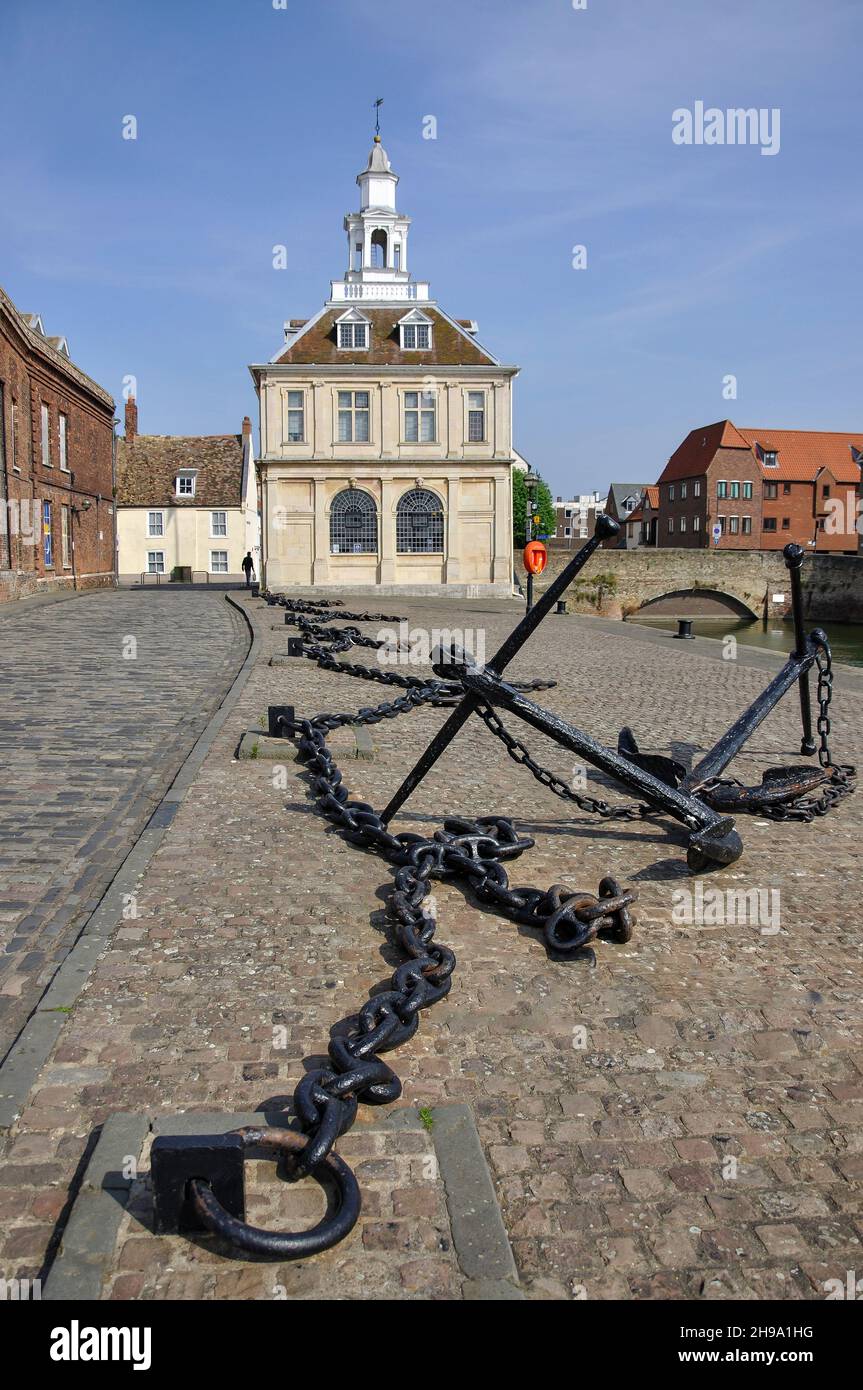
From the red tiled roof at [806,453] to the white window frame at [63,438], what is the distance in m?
60.6

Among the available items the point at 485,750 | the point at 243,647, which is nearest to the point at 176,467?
the point at 243,647

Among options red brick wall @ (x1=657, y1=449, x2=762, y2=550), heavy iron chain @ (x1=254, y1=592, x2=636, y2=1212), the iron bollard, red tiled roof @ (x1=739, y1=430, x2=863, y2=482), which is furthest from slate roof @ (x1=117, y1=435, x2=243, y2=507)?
heavy iron chain @ (x1=254, y1=592, x2=636, y2=1212)

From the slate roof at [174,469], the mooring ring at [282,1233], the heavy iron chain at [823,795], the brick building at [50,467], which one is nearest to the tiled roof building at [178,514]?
the slate roof at [174,469]

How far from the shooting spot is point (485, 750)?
881 cm

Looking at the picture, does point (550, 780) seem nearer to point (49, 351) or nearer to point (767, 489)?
point (49, 351)

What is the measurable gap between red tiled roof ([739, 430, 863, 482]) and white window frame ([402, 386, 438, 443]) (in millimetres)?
50482

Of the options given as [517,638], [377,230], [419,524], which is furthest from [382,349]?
[517,638]

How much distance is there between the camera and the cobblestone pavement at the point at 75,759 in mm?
4590

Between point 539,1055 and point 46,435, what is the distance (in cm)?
3224

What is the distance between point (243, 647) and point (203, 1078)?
576 inches

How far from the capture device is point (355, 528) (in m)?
37.7

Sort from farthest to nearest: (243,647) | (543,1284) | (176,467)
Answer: (176,467), (243,647), (543,1284)

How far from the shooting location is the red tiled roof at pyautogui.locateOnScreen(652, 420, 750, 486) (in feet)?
258
